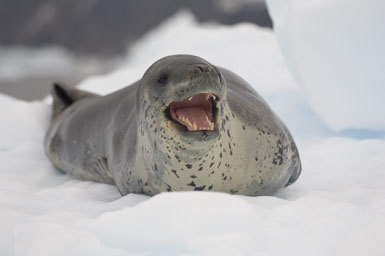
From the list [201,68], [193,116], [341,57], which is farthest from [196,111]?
[341,57]

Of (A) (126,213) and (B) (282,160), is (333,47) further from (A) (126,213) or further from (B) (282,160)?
(A) (126,213)

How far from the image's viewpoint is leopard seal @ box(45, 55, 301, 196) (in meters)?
1.83

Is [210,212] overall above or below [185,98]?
below

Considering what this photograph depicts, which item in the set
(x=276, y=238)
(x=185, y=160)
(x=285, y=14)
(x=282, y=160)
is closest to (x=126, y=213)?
(x=185, y=160)

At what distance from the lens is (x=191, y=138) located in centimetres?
181

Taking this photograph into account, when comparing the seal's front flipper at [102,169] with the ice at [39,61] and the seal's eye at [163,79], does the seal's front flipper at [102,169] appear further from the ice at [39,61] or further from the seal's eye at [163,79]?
the ice at [39,61]

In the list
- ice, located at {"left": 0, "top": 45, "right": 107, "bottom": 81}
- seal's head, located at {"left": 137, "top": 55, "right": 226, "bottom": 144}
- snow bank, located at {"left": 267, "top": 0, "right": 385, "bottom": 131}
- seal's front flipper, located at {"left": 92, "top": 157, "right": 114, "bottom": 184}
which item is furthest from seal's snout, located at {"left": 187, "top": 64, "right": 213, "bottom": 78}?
ice, located at {"left": 0, "top": 45, "right": 107, "bottom": 81}

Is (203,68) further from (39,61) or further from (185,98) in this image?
(39,61)

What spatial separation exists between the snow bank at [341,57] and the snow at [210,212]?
0.17 m

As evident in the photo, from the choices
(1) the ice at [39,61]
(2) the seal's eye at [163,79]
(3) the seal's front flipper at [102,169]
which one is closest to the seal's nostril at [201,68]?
(2) the seal's eye at [163,79]

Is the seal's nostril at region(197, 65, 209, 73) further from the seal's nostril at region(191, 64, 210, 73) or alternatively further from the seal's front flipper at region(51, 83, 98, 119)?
the seal's front flipper at region(51, 83, 98, 119)

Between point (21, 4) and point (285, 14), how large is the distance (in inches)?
135

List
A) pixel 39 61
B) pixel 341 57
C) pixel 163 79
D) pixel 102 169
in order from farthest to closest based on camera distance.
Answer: pixel 39 61 < pixel 341 57 < pixel 102 169 < pixel 163 79

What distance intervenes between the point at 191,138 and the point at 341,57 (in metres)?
1.57
